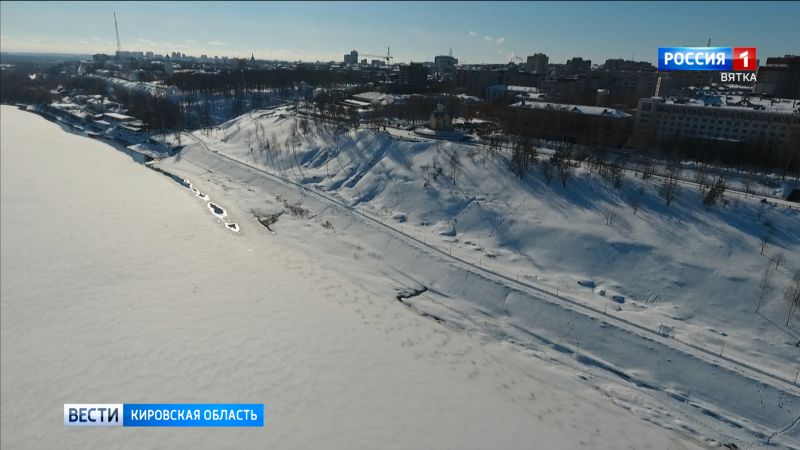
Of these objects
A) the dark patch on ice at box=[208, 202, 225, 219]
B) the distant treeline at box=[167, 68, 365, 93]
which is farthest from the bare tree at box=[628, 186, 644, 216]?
the distant treeline at box=[167, 68, 365, 93]

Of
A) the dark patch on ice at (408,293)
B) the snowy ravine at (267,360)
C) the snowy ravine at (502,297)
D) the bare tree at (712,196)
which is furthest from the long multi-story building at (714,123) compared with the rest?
the snowy ravine at (267,360)

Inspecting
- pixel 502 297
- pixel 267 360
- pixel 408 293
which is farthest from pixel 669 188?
pixel 267 360

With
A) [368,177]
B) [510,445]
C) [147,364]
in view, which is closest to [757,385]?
[510,445]

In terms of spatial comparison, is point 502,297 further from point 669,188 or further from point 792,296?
point 669,188

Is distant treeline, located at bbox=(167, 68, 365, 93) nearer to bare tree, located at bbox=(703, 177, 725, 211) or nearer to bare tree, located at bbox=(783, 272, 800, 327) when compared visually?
bare tree, located at bbox=(703, 177, 725, 211)

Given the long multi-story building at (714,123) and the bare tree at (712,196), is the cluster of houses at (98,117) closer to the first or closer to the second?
the long multi-story building at (714,123)
